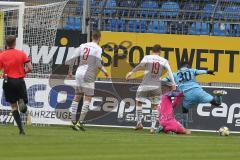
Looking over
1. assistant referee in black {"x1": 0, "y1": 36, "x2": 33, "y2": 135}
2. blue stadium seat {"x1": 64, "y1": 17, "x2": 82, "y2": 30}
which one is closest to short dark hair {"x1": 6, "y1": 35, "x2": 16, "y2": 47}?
assistant referee in black {"x1": 0, "y1": 36, "x2": 33, "y2": 135}

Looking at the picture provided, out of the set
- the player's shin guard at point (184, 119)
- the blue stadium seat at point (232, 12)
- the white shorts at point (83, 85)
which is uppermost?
the blue stadium seat at point (232, 12)

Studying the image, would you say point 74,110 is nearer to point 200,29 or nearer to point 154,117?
point 154,117

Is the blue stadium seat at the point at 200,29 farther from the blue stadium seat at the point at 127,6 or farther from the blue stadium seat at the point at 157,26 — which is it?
the blue stadium seat at the point at 127,6

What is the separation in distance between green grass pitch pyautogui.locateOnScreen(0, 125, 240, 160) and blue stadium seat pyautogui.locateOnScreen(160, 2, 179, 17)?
473 inches

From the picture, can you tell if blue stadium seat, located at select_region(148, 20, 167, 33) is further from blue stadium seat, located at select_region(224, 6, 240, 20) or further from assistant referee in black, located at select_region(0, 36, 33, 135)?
assistant referee in black, located at select_region(0, 36, 33, 135)

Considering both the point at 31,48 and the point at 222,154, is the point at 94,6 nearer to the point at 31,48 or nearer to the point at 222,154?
the point at 31,48

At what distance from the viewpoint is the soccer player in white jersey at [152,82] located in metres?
20.0

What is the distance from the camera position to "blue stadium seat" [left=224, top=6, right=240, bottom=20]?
26.6 m

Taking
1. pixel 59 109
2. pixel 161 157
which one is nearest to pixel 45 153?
pixel 161 157

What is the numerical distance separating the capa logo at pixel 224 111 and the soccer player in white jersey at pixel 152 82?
167 cm

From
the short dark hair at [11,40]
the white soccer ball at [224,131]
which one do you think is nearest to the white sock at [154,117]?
the white soccer ball at [224,131]

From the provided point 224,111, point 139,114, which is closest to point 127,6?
point 224,111

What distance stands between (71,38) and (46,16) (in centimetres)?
134

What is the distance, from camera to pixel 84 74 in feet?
A: 64.1
